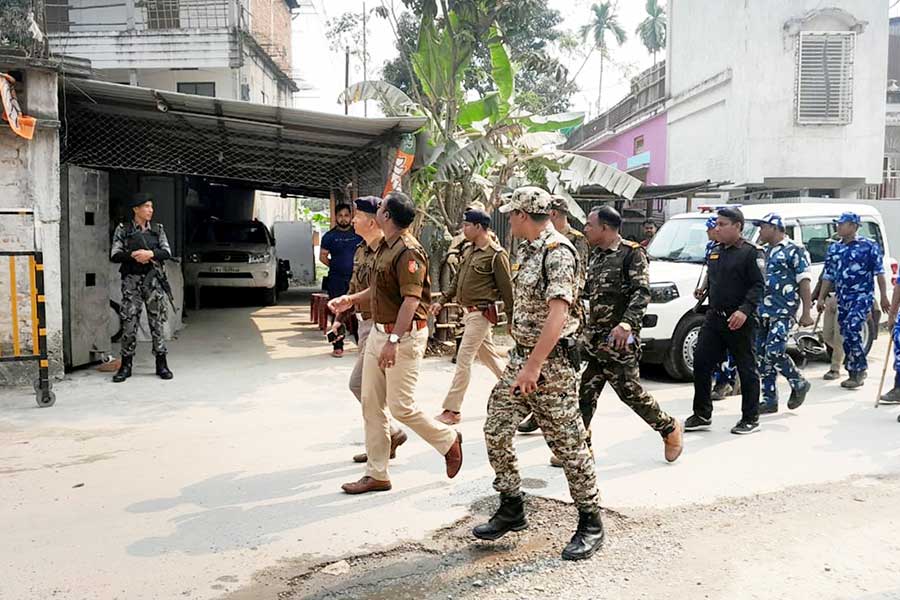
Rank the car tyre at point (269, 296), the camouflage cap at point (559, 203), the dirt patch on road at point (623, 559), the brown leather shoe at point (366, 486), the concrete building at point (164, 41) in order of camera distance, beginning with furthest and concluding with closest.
A: the concrete building at point (164, 41), the car tyre at point (269, 296), the brown leather shoe at point (366, 486), the camouflage cap at point (559, 203), the dirt patch on road at point (623, 559)

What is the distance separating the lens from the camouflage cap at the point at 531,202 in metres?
3.85

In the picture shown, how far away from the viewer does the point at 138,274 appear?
815 cm

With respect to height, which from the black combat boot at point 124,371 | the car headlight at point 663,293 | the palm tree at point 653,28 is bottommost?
the black combat boot at point 124,371

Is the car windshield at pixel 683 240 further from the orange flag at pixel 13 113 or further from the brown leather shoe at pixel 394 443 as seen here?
the orange flag at pixel 13 113

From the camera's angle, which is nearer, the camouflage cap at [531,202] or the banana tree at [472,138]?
the camouflage cap at [531,202]

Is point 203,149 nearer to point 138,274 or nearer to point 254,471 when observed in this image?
point 138,274

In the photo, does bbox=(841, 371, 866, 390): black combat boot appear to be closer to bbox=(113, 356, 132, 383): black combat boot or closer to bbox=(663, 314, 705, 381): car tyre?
bbox=(663, 314, 705, 381): car tyre

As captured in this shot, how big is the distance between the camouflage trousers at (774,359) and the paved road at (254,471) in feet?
0.96

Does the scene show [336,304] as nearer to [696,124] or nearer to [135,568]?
[135,568]

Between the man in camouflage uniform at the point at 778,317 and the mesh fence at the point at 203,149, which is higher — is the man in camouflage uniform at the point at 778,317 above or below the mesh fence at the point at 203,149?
below

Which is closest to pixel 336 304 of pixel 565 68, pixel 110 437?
pixel 110 437

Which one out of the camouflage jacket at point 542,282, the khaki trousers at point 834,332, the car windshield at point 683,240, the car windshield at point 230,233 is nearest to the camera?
the camouflage jacket at point 542,282

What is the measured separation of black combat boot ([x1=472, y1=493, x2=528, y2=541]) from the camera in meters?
3.98

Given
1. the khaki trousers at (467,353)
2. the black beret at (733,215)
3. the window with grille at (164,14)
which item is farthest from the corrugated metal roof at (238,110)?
the window with grille at (164,14)
